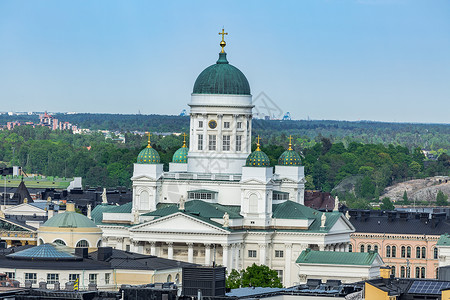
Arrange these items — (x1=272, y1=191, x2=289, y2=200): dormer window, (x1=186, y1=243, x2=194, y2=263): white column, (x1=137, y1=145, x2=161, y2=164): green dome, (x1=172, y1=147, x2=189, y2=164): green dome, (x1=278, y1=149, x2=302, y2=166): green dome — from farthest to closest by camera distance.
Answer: (x1=172, y1=147, x2=189, y2=164): green dome, (x1=278, y1=149, x2=302, y2=166): green dome, (x1=272, y1=191, x2=289, y2=200): dormer window, (x1=137, y1=145, x2=161, y2=164): green dome, (x1=186, y1=243, x2=194, y2=263): white column

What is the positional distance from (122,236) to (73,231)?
19338mm

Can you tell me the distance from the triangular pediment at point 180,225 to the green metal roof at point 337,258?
674 centimetres

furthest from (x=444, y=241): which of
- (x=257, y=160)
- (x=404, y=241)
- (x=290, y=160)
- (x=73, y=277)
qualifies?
(x=73, y=277)

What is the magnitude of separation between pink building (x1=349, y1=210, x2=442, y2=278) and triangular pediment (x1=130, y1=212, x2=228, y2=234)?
28460 mm

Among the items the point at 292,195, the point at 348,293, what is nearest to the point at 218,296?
the point at 348,293

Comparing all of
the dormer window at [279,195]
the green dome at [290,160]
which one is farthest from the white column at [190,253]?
the green dome at [290,160]

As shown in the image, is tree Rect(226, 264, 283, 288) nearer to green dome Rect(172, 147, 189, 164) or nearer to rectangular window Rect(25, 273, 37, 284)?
rectangular window Rect(25, 273, 37, 284)

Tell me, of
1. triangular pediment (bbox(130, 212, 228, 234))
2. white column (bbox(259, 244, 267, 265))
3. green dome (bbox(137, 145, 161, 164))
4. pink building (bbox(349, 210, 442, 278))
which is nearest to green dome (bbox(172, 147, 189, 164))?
green dome (bbox(137, 145, 161, 164))

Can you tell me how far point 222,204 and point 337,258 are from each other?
1378 centimetres

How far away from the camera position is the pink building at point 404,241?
191 m

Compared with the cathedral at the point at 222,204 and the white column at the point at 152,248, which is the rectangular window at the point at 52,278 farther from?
the white column at the point at 152,248

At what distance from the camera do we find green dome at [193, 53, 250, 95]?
176625 millimetres

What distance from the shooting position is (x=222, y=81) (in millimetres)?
176750

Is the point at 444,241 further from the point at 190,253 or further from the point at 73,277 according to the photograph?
the point at 73,277
